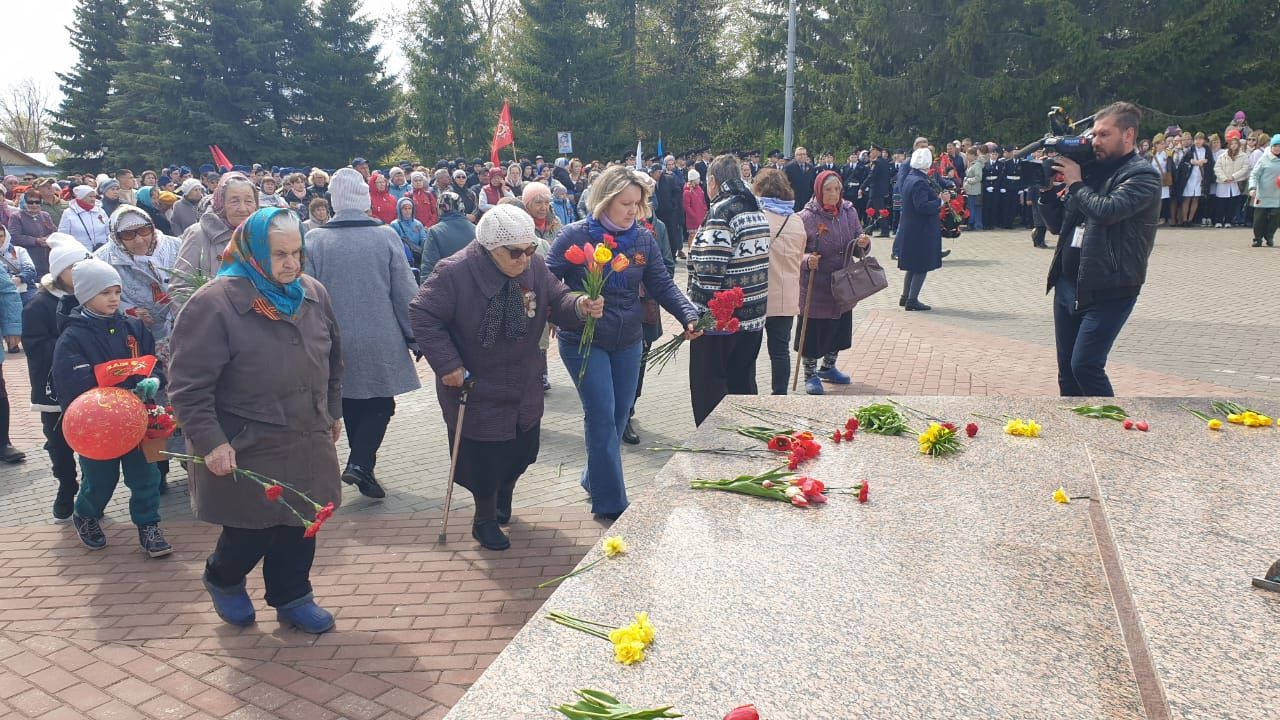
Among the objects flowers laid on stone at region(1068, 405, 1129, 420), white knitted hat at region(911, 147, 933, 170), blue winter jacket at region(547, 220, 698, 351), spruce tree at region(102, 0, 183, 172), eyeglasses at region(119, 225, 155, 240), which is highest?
spruce tree at region(102, 0, 183, 172)

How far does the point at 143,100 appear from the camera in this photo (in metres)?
40.5

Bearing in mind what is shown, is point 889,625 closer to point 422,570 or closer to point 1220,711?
point 1220,711

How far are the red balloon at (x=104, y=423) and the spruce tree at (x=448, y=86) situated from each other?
42715 mm

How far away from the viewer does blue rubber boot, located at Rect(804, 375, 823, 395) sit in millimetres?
8211

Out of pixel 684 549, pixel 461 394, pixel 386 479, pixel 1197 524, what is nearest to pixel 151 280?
pixel 386 479

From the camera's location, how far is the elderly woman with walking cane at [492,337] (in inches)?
191

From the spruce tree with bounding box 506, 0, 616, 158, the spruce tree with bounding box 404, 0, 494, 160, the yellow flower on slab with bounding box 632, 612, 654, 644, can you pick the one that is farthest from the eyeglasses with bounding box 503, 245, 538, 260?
the spruce tree with bounding box 404, 0, 494, 160

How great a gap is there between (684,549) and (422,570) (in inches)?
84.1

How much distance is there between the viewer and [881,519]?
3576mm

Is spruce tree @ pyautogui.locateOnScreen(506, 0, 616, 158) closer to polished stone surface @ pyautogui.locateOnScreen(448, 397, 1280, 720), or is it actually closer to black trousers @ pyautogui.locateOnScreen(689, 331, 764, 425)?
black trousers @ pyautogui.locateOnScreen(689, 331, 764, 425)

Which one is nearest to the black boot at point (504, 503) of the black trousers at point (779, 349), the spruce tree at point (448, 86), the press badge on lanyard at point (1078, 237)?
the black trousers at point (779, 349)

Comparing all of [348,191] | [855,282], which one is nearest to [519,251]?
[348,191]

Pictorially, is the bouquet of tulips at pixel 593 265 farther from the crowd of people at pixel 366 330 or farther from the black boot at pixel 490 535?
the black boot at pixel 490 535

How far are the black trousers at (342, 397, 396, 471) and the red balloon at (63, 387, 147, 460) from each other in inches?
57.0
